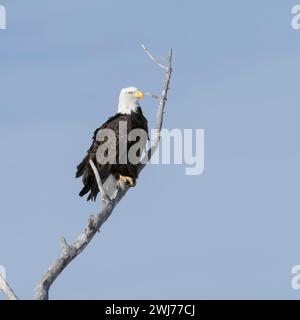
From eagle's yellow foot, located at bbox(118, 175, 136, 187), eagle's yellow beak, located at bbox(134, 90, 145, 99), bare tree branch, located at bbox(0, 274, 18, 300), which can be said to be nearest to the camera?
bare tree branch, located at bbox(0, 274, 18, 300)

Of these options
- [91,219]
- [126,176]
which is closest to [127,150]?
[126,176]

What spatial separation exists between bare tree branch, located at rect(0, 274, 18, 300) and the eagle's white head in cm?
532

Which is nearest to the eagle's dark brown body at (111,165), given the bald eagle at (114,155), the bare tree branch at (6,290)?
the bald eagle at (114,155)

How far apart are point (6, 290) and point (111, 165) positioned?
3.92 m

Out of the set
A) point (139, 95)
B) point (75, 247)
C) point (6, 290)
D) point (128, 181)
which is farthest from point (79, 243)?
point (139, 95)

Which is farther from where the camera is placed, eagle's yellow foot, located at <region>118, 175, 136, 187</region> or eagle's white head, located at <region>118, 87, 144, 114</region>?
Answer: eagle's white head, located at <region>118, 87, 144, 114</region>

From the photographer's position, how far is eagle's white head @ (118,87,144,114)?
18.7 m

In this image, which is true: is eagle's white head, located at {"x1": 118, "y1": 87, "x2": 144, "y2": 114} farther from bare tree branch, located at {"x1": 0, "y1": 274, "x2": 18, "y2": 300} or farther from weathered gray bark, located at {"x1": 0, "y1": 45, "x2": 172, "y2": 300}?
bare tree branch, located at {"x1": 0, "y1": 274, "x2": 18, "y2": 300}

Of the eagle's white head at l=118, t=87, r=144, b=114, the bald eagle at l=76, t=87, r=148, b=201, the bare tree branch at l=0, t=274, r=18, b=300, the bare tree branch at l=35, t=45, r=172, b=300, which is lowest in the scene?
the bare tree branch at l=0, t=274, r=18, b=300

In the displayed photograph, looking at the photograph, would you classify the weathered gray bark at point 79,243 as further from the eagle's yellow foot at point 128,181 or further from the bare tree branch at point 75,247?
the eagle's yellow foot at point 128,181

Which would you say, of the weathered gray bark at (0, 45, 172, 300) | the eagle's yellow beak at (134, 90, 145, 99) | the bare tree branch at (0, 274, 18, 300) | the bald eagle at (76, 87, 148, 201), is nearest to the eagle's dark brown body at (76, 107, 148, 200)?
the bald eagle at (76, 87, 148, 201)

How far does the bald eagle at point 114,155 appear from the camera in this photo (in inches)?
675

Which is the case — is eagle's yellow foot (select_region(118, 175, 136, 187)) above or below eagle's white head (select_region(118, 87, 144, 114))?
below
